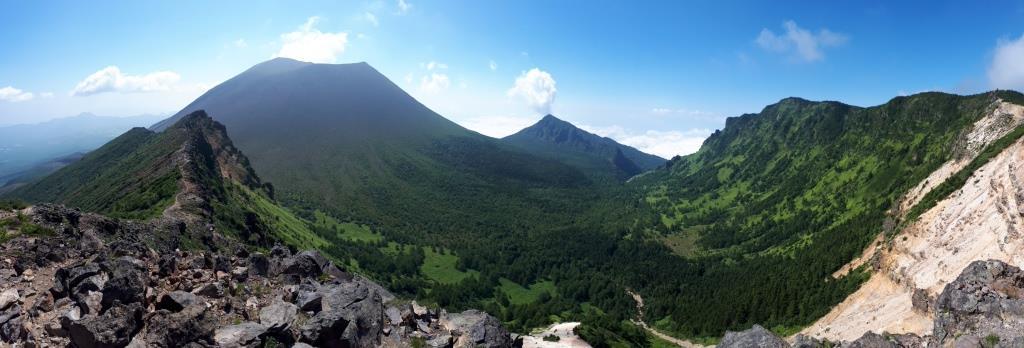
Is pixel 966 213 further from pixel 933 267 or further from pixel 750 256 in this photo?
pixel 750 256

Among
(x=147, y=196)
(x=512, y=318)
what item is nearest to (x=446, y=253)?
(x=512, y=318)

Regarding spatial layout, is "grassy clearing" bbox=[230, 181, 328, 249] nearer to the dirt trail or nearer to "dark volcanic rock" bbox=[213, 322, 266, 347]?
the dirt trail

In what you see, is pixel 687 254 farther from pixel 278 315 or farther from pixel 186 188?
pixel 278 315

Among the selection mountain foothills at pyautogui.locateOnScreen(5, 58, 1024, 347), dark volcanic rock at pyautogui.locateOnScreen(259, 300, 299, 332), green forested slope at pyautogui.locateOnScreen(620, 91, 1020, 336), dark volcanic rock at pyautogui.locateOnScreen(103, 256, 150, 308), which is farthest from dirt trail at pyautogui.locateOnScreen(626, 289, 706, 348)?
dark volcanic rock at pyautogui.locateOnScreen(103, 256, 150, 308)

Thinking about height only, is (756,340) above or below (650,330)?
above

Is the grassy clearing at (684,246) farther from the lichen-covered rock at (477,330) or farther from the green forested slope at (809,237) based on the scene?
the lichen-covered rock at (477,330)

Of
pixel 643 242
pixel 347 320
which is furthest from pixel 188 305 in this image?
pixel 643 242
